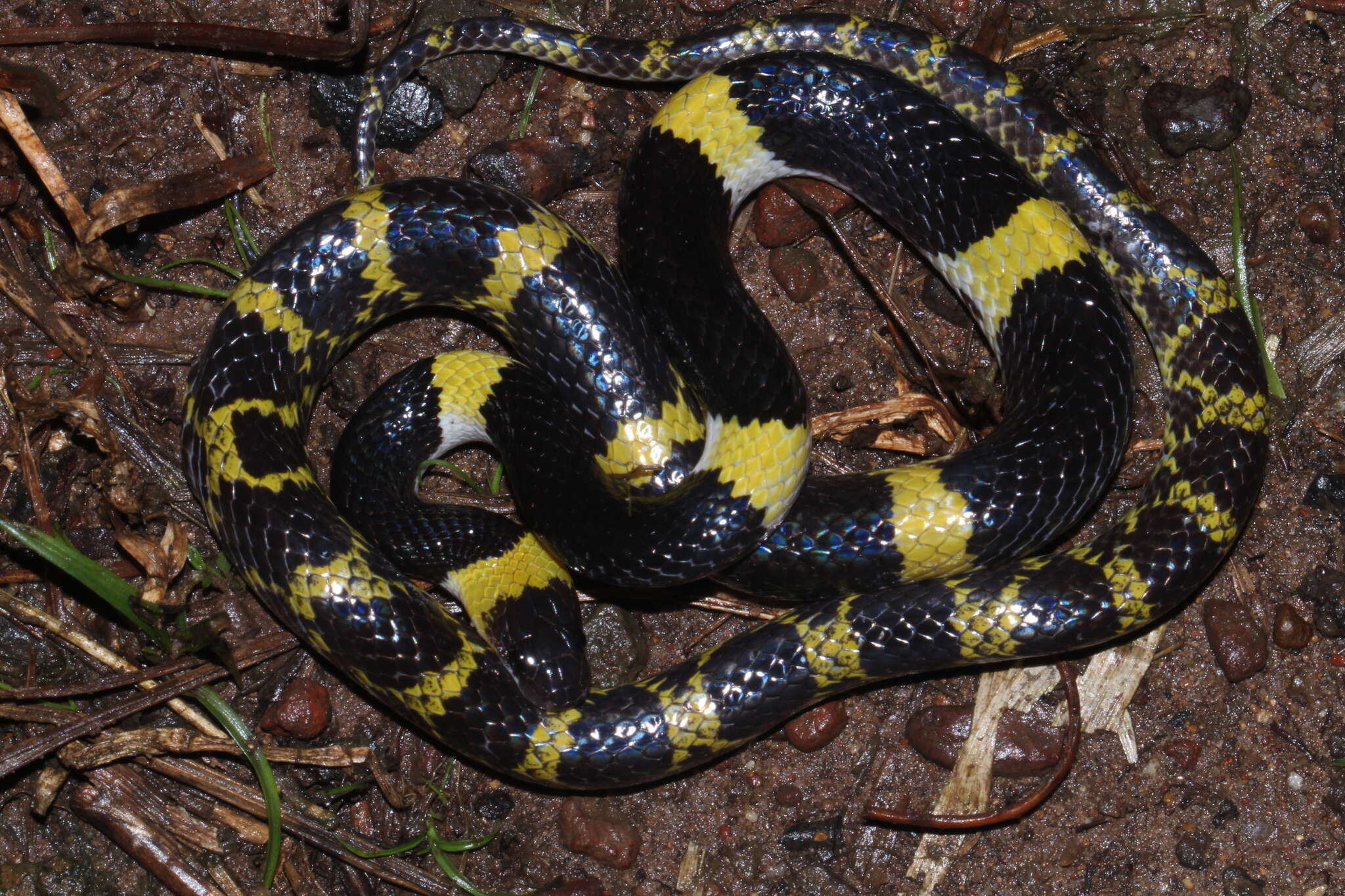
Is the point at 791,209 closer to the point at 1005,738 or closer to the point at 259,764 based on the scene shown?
the point at 1005,738

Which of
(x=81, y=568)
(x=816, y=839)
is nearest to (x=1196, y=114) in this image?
(x=816, y=839)

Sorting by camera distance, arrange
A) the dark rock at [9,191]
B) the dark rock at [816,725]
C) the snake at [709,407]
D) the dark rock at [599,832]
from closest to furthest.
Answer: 1. the snake at [709,407]
2. the dark rock at [599,832]
3. the dark rock at [816,725]
4. the dark rock at [9,191]

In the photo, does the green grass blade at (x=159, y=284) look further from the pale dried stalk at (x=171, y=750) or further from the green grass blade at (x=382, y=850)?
the green grass blade at (x=382, y=850)

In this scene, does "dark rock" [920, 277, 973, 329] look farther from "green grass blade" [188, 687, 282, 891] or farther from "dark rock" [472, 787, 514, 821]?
"green grass blade" [188, 687, 282, 891]

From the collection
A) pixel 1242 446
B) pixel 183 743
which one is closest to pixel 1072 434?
pixel 1242 446

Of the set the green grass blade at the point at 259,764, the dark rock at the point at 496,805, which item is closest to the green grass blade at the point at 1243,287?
the dark rock at the point at 496,805

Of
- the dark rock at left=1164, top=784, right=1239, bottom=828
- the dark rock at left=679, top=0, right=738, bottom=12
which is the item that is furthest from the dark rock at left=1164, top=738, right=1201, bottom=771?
the dark rock at left=679, top=0, right=738, bottom=12
